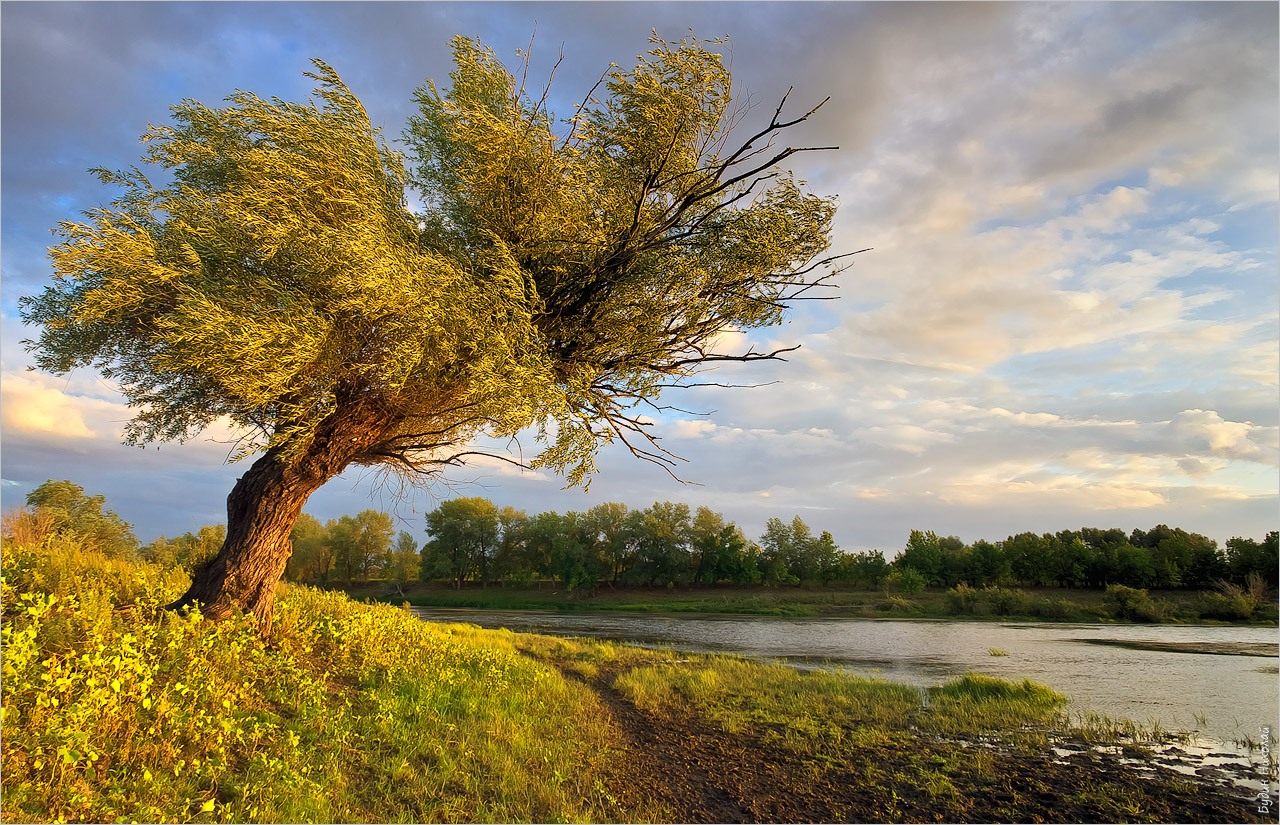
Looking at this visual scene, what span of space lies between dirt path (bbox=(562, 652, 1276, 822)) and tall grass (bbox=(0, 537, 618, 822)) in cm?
104

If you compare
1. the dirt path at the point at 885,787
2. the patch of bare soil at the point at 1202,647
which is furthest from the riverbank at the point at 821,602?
the dirt path at the point at 885,787

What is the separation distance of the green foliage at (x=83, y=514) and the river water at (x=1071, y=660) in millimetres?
23089

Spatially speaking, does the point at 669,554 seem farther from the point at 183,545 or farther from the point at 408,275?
the point at 408,275

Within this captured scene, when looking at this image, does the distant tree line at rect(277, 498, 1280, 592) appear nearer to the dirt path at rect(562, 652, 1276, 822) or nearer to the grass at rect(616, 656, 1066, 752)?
the grass at rect(616, 656, 1066, 752)

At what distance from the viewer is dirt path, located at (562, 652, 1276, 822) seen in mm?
8227

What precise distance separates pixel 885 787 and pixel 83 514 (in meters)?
29.8

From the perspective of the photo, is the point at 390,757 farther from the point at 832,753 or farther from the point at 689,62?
the point at 689,62

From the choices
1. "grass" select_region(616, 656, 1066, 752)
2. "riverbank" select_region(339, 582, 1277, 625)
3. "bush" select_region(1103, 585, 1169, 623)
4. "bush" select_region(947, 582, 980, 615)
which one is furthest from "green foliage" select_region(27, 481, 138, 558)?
"bush" select_region(1103, 585, 1169, 623)

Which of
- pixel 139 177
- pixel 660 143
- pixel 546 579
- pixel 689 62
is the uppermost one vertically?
pixel 689 62

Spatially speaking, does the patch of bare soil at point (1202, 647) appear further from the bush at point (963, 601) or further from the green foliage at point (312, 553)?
the green foliage at point (312, 553)

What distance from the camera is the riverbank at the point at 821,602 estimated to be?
6116 cm

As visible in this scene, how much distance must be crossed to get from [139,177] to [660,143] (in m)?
9.39

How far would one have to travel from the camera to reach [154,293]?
941cm

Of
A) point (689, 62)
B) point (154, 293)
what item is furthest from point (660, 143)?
point (154, 293)
